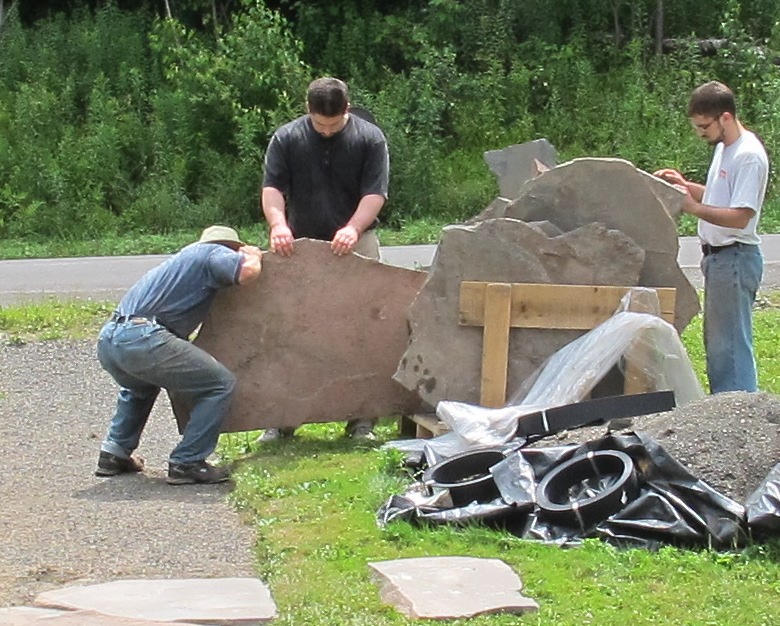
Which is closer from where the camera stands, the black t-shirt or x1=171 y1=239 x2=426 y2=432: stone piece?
x1=171 y1=239 x2=426 y2=432: stone piece

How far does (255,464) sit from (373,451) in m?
0.61

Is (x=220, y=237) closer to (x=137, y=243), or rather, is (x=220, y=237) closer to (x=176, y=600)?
(x=176, y=600)

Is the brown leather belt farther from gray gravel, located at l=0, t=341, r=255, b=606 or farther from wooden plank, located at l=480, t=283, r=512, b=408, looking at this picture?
gray gravel, located at l=0, t=341, r=255, b=606

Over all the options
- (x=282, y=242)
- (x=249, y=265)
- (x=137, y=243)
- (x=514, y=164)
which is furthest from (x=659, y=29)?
(x=249, y=265)

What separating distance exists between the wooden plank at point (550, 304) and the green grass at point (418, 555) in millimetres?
926

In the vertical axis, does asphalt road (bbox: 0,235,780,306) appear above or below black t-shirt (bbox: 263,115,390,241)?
below

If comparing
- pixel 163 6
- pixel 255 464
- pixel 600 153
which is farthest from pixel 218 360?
pixel 163 6

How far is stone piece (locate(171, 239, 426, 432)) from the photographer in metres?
7.32

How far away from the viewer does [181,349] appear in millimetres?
6809

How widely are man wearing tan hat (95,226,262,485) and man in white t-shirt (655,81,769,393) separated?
226 centimetres

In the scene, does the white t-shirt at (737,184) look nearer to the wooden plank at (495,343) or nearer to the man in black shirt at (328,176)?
the wooden plank at (495,343)

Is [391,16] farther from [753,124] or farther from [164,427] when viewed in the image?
[164,427]

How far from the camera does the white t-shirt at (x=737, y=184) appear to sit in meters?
6.76

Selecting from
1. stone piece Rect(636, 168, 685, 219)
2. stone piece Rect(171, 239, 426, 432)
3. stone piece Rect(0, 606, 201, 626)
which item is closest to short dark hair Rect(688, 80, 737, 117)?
stone piece Rect(636, 168, 685, 219)
